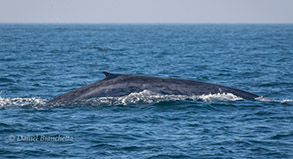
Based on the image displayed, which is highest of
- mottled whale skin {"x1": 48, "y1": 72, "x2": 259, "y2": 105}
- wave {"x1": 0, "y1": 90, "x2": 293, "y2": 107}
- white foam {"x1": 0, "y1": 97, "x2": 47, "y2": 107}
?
mottled whale skin {"x1": 48, "y1": 72, "x2": 259, "y2": 105}

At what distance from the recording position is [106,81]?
16.8 meters

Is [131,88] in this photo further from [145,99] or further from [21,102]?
[21,102]

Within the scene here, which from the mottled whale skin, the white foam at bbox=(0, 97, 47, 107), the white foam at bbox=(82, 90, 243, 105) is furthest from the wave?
the white foam at bbox=(0, 97, 47, 107)

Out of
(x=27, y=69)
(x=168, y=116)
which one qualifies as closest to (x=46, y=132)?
(x=168, y=116)

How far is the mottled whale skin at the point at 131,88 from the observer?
53.9ft

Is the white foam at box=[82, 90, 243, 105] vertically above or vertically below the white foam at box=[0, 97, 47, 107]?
above

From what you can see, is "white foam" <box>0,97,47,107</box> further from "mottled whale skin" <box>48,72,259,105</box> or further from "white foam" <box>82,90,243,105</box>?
"white foam" <box>82,90,243,105</box>

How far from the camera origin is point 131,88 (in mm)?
16453

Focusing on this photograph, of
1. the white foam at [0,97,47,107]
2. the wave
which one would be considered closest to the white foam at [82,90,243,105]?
the wave

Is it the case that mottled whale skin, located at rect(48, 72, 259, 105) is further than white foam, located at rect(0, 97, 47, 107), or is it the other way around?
white foam, located at rect(0, 97, 47, 107)

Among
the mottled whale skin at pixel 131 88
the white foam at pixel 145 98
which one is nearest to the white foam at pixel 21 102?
the mottled whale skin at pixel 131 88

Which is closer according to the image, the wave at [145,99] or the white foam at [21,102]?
the wave at [145,99]

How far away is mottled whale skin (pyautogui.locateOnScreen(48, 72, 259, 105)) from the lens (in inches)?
647

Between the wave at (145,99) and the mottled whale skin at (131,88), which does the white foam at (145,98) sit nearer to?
the wave at (145,99)
